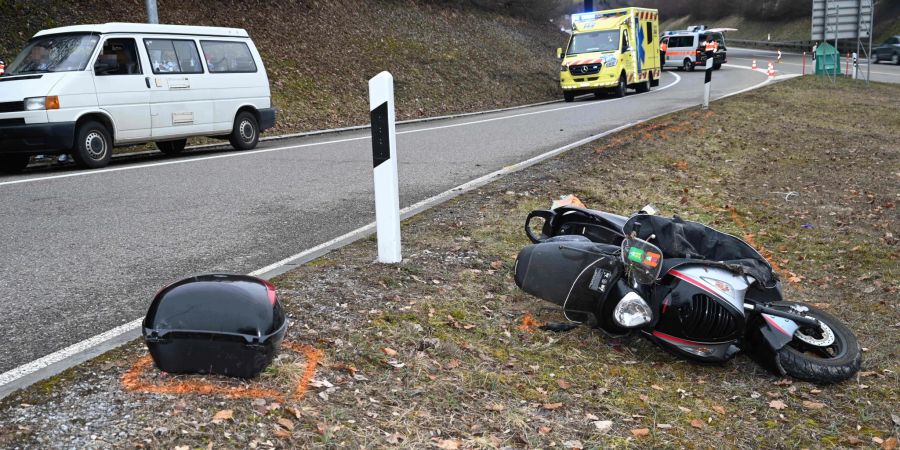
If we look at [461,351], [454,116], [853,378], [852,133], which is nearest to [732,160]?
[852,133]

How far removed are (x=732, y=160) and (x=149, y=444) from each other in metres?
10.8

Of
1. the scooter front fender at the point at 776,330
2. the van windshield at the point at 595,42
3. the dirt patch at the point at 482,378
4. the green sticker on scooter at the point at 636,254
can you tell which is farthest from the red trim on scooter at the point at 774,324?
the van windshield at the point at 595,42

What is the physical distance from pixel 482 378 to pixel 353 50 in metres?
22.0

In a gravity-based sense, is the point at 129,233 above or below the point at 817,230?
above

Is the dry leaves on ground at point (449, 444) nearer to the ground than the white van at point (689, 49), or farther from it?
farther from it

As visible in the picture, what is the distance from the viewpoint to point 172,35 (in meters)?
13.3

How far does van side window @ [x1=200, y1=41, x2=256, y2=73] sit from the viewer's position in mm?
13945

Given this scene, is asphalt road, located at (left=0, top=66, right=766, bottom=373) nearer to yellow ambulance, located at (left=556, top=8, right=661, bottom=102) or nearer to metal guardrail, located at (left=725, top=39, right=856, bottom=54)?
yellow ambulance, located at (left=556, top=8, right=661, bottom=102)

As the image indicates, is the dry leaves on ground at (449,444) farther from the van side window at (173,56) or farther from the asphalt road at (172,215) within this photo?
the van side window at (173,56)

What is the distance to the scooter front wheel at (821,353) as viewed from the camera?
451cm

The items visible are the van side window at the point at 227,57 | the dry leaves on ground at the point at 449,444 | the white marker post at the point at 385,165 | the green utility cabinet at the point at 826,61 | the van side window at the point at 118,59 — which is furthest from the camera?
the green utility cabinet at the point at 826,61

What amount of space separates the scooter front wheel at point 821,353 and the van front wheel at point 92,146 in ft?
32.8

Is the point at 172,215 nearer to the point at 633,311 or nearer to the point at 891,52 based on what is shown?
the point at 633,311

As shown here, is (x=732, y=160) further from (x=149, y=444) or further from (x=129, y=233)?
(x=149, y=444)
